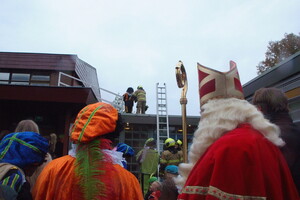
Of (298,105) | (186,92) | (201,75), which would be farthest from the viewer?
(298,105)

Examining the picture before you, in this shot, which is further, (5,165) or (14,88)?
(14,88)

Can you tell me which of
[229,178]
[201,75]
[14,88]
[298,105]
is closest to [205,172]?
[229,178]

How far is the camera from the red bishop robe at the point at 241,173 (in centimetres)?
119

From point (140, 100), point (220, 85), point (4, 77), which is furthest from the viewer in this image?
point (140, 100)

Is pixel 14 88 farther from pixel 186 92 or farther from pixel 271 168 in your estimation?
pixel 271 168

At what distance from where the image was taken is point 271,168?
1.25 meters

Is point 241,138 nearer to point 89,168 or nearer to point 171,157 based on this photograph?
point 89,168

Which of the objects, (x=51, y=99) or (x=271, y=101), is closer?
(x=271, y=101)

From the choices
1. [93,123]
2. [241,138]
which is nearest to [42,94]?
[93,123]

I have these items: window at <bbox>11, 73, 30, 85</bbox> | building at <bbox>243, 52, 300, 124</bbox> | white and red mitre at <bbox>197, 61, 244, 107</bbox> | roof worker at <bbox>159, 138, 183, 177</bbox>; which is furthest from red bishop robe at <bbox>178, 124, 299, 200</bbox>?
window at <bbox>11, 73, 30, 85</bbox>

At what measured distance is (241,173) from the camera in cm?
121

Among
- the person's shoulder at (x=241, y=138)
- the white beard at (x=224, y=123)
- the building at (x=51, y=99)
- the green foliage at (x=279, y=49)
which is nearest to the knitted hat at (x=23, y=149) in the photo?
the white beard at (x=224, y=123)

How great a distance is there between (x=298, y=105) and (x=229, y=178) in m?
4.19

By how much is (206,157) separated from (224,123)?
245 millimetres
